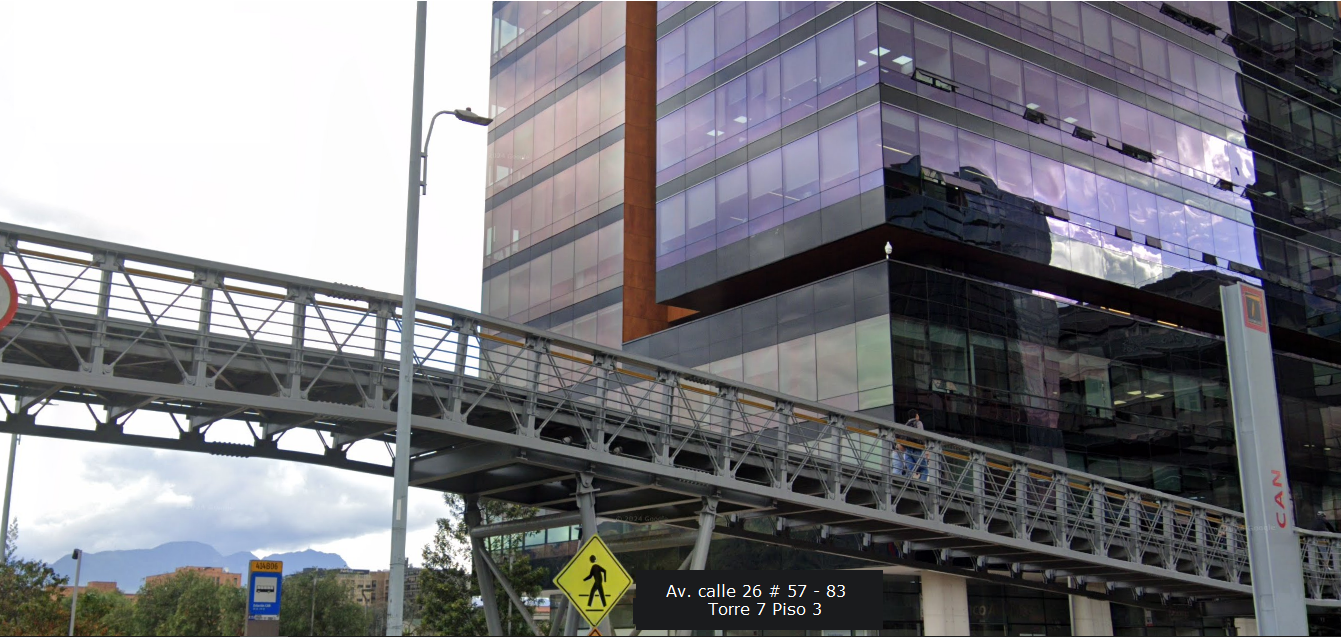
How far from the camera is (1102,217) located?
1601 inches

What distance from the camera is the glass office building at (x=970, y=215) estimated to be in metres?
36.3

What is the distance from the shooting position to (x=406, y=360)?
54.2ft

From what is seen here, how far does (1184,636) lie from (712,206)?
2057 centimetres

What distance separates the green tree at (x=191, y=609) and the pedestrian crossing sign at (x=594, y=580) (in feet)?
308

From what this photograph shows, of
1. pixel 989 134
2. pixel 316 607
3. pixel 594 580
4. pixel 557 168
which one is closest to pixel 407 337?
pixel 594 580

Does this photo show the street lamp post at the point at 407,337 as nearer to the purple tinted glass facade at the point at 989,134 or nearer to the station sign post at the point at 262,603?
the station sign post at the point at 262,603

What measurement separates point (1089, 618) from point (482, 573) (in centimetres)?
2150

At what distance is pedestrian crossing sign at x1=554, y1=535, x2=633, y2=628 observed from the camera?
14.1m

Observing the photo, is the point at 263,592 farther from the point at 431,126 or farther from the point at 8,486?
the point at 8,486

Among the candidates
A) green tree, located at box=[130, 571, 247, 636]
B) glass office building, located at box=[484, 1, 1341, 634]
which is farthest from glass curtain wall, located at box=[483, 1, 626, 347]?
green tree, located at box=[130, 571, 247, 636]

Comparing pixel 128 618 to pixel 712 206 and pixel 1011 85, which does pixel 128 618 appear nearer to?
pixel 712 206

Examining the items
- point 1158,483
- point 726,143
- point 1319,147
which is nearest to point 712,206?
point 726,143

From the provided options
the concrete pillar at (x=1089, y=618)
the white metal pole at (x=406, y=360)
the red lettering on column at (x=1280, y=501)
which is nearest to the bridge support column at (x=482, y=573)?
the white metal pole at (x=406, y=360)

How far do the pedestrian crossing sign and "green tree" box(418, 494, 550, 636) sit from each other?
2761 cm
